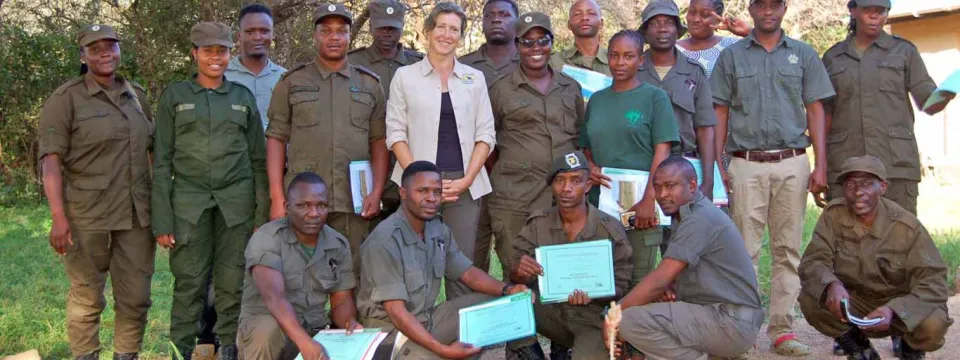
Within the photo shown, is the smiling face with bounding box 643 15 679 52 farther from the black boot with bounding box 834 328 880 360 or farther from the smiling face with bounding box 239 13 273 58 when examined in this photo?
the smiling face with bounding box 239 13 273 58

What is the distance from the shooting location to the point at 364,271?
4879 mm

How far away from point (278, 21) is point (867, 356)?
8.58 m

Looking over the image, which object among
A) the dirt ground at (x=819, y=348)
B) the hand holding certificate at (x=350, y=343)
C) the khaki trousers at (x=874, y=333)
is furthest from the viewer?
the dirt ground at (x=819, y=348)

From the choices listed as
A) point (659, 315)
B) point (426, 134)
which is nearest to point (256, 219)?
point (426, 134)

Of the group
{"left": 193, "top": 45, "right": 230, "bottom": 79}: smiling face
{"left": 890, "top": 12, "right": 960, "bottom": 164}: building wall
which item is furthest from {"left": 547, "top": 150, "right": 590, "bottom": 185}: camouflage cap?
{"left": 890, "top": 12, "right": 960, "bottom": 164}: building wall

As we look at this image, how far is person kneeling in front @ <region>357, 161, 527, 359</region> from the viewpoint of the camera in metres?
4.71

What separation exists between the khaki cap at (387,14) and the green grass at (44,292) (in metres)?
2.59

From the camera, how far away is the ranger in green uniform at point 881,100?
6.03 meters

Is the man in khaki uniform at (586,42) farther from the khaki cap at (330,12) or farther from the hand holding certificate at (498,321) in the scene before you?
the hand holding certificate at (498,321)

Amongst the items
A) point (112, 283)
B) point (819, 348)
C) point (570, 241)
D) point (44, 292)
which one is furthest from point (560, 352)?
point (44, 292)

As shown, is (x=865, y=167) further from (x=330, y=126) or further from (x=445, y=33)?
(x=330, y=126)

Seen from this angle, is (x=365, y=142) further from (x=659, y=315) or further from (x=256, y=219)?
(x=659, y=315)

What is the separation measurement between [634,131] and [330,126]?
1.76 meters

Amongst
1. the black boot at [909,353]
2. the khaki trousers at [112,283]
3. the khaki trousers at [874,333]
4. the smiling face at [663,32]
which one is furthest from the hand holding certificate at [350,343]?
the black boot at [909,353]
